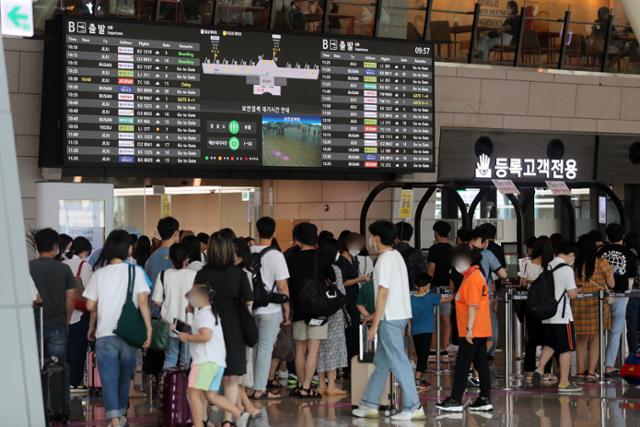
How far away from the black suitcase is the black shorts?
4932mm

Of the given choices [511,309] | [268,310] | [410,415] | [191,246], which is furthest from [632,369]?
[191,246]

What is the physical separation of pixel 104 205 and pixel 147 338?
525 centimetres

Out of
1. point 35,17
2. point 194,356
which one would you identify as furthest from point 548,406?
point 35,17

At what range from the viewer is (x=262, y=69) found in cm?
1650

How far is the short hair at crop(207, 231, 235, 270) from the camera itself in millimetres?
9680

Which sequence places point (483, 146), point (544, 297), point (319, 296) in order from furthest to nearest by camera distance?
point (483, 146)
point (544, 297)
point (319, 296)

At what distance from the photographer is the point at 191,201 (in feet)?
61.0

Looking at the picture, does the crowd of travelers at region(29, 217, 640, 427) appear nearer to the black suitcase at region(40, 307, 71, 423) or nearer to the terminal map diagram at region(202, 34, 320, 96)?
the black suitcase at region(40, 307, 71, 423)

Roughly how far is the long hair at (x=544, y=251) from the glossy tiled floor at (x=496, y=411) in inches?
51.4

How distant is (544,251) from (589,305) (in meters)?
1.25

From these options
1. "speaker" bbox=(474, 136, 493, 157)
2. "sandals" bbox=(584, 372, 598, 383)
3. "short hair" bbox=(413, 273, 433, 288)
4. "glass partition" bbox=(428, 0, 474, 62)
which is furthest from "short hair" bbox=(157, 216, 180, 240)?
"speaker" bbox=(474, 136, 493, 157)

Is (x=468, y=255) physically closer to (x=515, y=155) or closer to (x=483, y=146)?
(x=483, y=146)

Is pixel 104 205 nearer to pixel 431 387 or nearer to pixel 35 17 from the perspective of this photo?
pixel 35 17

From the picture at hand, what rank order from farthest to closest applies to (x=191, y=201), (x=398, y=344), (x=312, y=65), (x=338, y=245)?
(x=191, y=201), (x=312, y=65), (x=338, y=245), (x=398, y=344)
